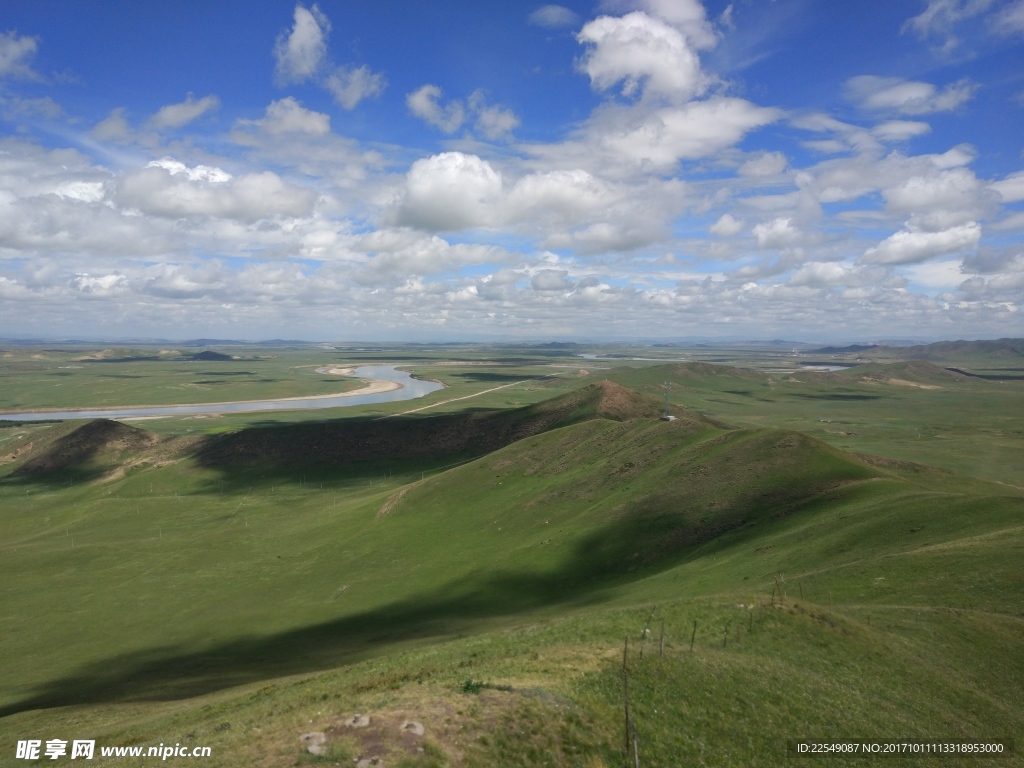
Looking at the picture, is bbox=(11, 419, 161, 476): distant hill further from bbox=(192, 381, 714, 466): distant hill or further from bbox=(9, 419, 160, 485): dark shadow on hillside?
bbox=(192, 381, 714, 466): distant hill

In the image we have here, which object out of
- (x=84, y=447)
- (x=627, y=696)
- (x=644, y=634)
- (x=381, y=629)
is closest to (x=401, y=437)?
(x=84, y=447)

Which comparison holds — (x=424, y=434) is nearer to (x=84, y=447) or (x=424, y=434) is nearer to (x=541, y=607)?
(x=84, y=447)

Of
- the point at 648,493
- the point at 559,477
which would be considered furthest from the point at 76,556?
the point at 648,493

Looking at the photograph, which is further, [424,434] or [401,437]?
[424,434]

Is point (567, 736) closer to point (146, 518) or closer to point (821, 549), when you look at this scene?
point (821, 549)

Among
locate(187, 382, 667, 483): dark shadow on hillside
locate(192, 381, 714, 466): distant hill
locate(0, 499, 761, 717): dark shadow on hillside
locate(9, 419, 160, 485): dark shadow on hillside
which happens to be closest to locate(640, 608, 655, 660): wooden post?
locate(0, 499, 761, 717): dark shadow on hillside
